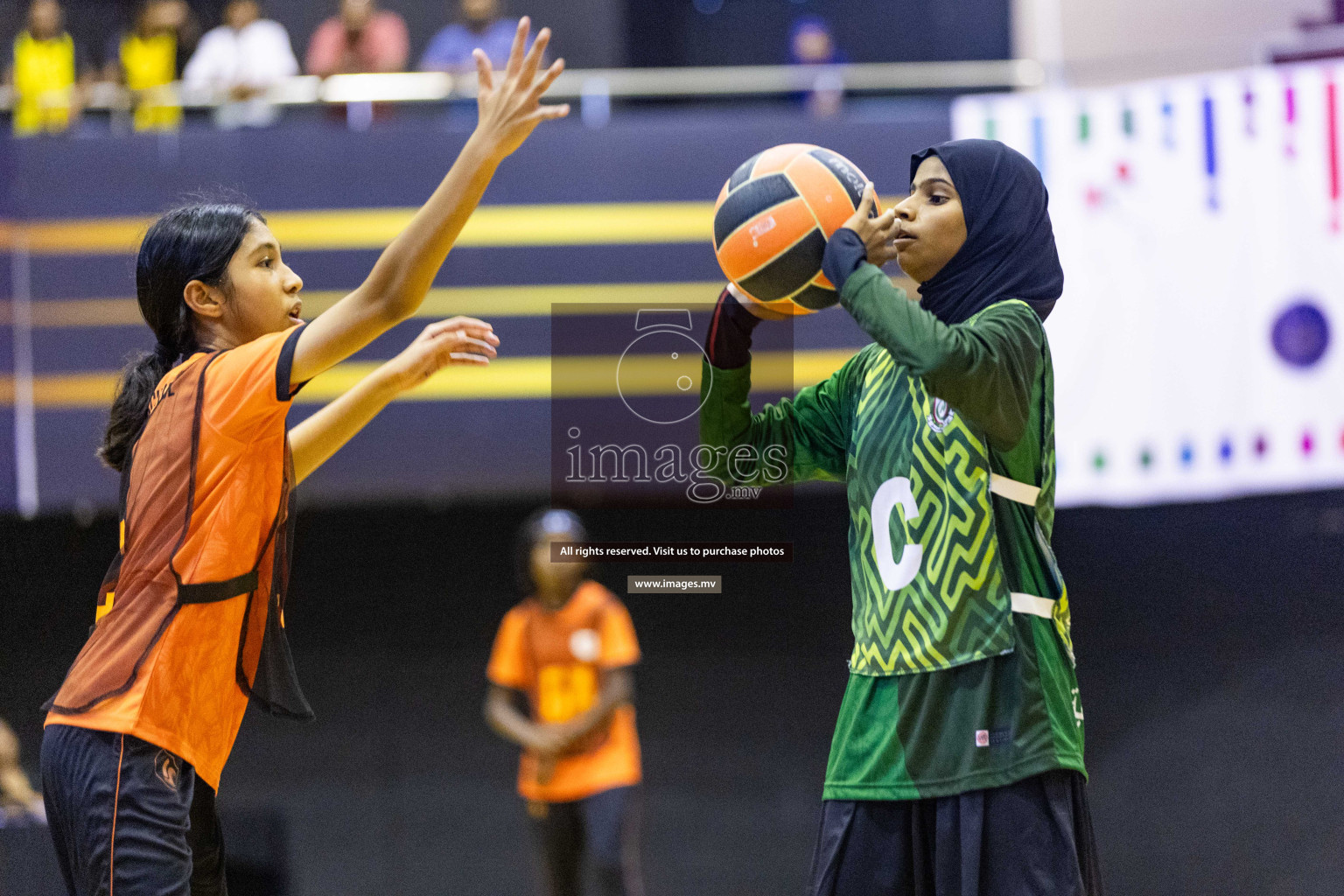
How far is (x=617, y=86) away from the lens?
6.59 meters

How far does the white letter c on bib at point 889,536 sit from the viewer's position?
8.14ft

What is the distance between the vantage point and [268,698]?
8.39ft

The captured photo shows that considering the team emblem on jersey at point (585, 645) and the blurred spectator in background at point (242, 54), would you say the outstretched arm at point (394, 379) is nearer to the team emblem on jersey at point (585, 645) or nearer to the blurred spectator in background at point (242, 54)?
the team emblem on jersey at point (585, 645)

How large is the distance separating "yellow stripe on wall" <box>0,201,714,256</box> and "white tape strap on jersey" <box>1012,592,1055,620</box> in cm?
438

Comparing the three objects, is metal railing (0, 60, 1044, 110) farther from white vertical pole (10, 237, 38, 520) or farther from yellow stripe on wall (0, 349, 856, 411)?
yellow stripe on wall (0, 349, 856, 411)

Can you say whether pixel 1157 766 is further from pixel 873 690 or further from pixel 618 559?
pixel 873 690

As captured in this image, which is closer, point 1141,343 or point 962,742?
point 962,742

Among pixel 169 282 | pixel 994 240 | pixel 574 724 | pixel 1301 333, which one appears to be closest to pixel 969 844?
pixel 994 240

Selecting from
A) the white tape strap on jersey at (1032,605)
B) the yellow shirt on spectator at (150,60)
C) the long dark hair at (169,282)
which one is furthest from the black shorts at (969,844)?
the yellow shirt on spectator at (150,60)

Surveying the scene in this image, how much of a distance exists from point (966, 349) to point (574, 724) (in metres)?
3.86

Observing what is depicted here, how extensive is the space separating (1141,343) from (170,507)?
197 inches

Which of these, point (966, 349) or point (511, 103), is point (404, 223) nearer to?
point (511, 103)

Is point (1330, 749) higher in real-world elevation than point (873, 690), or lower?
lower

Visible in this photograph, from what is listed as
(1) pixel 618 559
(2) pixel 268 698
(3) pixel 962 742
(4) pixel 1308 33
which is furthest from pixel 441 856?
(4) pixel 1308 33
